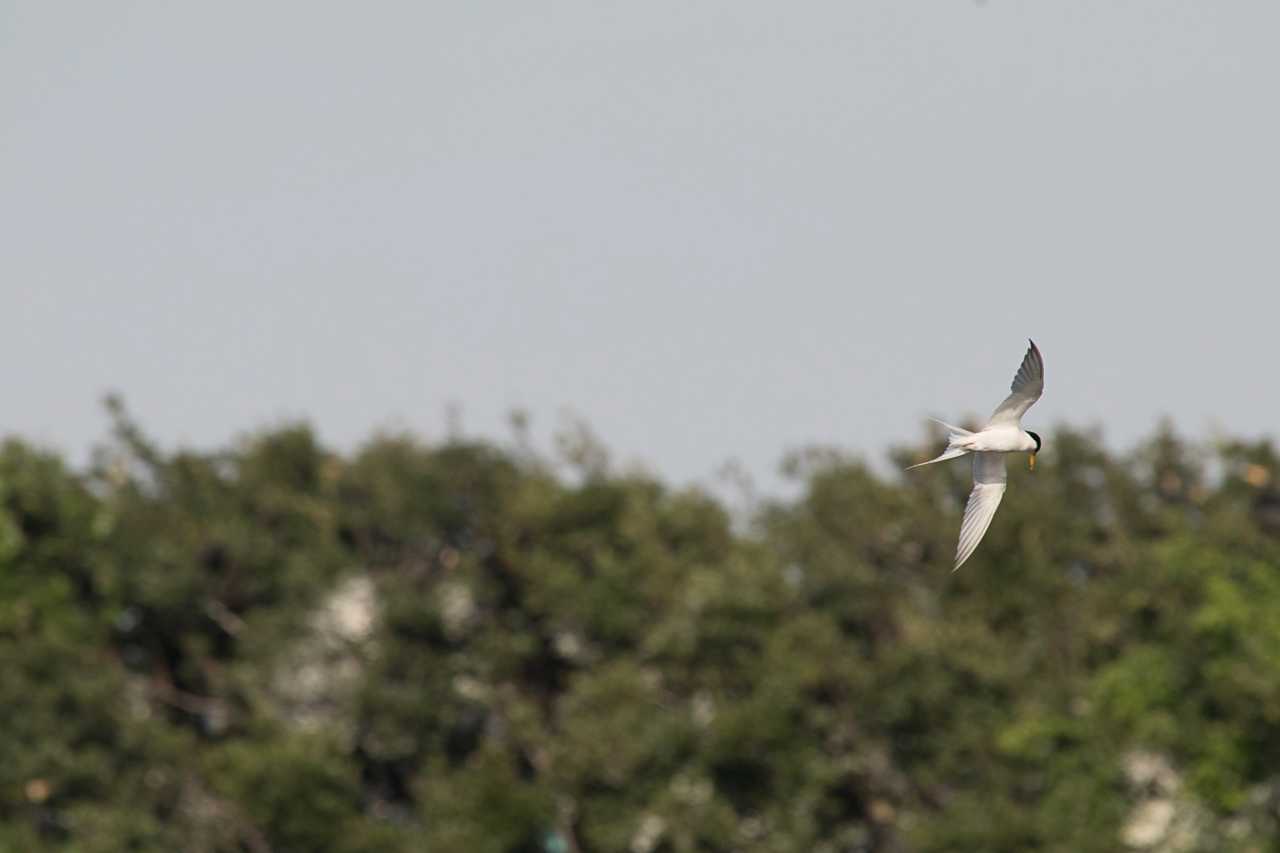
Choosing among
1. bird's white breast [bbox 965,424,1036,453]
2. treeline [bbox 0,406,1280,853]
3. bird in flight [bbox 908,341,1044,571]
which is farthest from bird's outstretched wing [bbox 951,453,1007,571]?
treeline [bbox 0,406,1280,853]

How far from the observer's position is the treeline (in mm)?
55031

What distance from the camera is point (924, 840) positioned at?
53.3 metres

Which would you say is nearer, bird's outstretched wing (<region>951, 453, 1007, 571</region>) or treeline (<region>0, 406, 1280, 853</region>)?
bird's outstretched wing (<region>951, 453, 1007, 571</region>)

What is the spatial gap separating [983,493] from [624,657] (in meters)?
38.1

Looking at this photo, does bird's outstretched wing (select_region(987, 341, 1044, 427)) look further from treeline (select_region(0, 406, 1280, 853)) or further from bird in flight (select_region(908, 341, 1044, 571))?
treeline (select_region(0, 406, 1280, 853))

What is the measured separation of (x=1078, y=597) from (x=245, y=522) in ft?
73.7

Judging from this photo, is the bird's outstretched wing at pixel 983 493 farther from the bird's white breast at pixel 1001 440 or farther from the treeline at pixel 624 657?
the treeline at pixel 624 657

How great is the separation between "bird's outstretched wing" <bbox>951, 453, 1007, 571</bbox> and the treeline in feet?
105

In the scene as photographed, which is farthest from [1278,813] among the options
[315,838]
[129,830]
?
[129,830]

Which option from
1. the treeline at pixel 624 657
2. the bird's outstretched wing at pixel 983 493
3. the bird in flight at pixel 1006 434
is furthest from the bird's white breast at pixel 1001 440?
the treeline at pixel 624 657

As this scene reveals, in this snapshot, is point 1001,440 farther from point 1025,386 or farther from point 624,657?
point 624,657

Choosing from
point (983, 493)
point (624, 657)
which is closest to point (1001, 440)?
point (983, 493)

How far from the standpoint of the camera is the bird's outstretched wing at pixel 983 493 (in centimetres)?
2111

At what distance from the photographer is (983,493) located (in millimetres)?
21922
